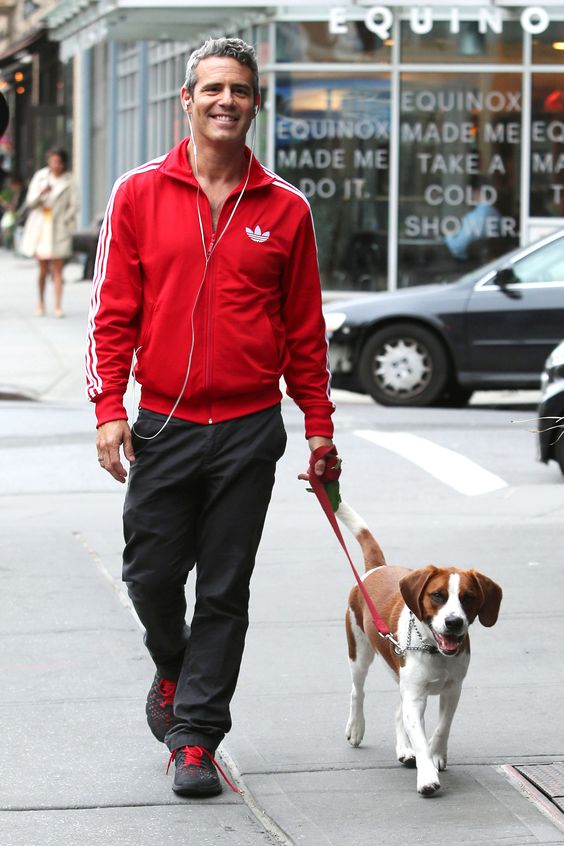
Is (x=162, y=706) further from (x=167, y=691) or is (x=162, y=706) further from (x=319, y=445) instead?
(x=319, y=445)

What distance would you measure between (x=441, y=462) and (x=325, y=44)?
12.5m

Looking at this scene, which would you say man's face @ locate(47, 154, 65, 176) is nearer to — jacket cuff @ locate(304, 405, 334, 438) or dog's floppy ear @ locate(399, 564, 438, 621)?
jacket cuff @ locate(304, 405, 334, 438)

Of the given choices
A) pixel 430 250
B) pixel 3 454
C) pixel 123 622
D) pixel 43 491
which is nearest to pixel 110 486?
pixel 43 491

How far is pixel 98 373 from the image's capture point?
15.5 ft

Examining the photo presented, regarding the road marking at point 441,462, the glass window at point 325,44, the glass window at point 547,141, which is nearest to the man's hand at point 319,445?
the road marking at point 441,462

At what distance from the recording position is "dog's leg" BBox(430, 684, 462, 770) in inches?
188

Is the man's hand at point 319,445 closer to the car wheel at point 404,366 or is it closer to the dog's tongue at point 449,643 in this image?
the dog's tongue at point 449,643

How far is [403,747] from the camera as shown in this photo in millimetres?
4992

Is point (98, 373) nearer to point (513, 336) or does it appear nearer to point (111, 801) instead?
point (111, 801)

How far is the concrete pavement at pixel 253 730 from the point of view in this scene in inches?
176

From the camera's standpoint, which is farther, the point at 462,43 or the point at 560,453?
the point at 462,43

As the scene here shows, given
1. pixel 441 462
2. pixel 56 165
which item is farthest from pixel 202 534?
pixel 56 165

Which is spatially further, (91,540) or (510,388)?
(510,388)

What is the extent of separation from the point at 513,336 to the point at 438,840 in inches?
407
